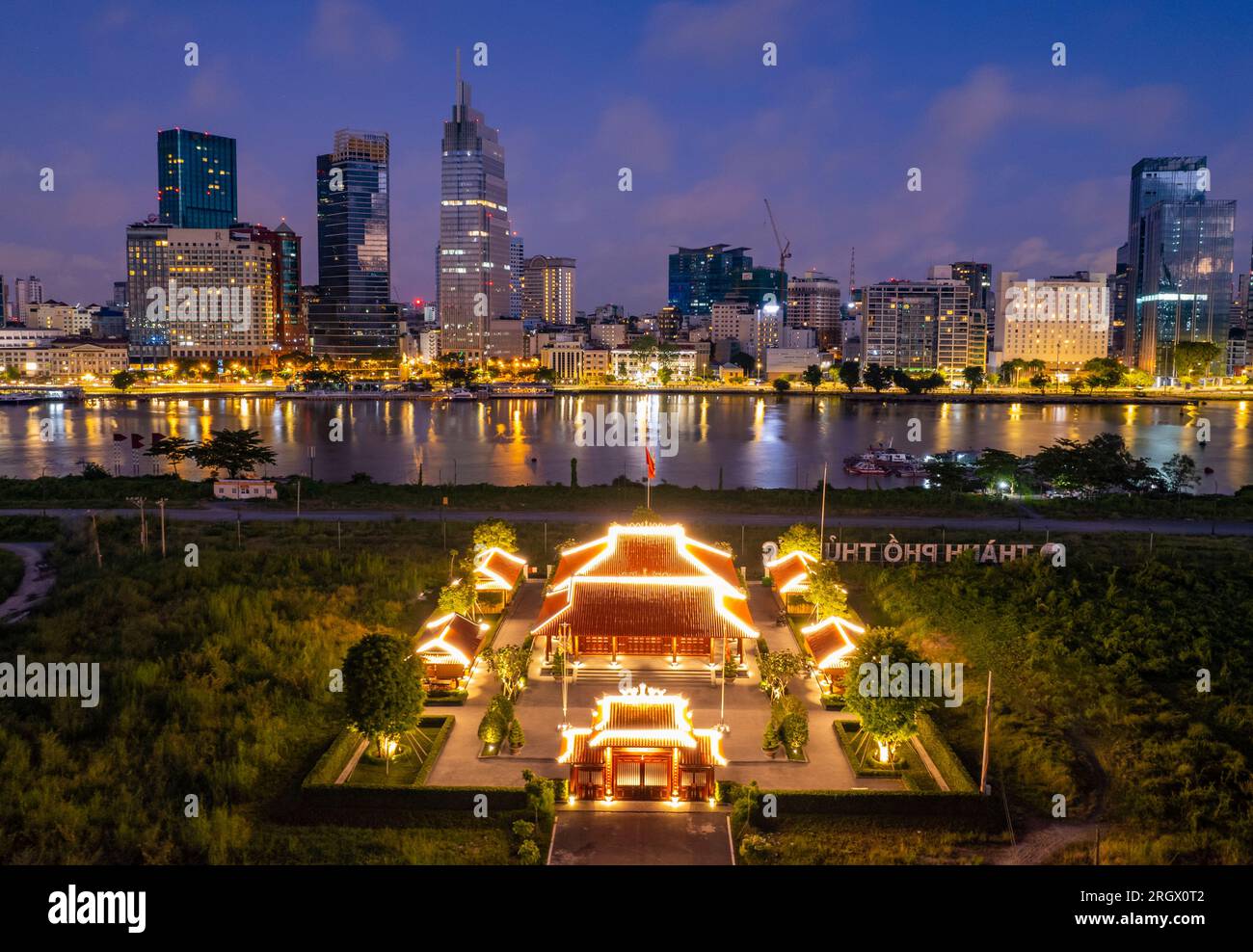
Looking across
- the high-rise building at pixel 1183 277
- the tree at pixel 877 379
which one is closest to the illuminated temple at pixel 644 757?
the tree at pixel 877 379

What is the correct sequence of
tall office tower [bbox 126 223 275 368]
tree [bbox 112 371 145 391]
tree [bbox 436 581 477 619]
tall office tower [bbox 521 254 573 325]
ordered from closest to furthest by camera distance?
tree [bbox 436 581 477 619]
tree [bbox 112 371 145 391]
tall office tower [bbox 126 223 275 368]
tall office tower [bbox 521 254 573 325]

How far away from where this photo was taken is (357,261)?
12756cm

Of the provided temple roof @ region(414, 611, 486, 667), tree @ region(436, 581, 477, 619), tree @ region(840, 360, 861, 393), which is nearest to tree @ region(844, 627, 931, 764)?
temple roof @ region(414, 611, 486, 667)

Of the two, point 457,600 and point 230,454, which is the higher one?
point 230,454

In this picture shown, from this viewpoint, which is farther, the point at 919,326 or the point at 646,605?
the point at 919,326

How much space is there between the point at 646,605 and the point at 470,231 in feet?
363

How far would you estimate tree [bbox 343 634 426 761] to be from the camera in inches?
389

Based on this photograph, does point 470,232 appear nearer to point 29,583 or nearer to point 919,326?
point 919,326

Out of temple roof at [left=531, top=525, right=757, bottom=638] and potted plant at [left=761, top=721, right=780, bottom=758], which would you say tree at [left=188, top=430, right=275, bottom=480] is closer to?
temple roof at [left=531, top=525, right=757, bottom=638]

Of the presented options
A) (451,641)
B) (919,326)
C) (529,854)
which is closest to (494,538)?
(451,641)

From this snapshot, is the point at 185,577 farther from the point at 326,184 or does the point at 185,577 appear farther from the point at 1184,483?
the point at 326,184

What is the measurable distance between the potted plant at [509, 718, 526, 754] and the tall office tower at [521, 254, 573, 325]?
592 feet

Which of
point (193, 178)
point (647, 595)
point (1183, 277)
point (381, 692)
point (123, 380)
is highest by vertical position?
point (193, 178)
